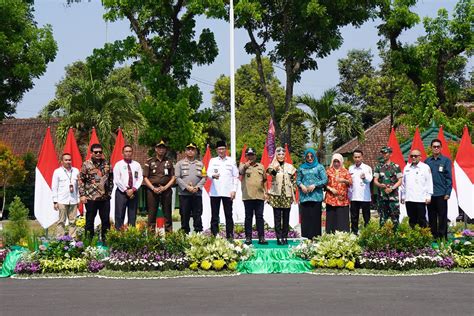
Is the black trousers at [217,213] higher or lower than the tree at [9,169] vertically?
lower

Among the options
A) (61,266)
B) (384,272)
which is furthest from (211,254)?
(384,272)

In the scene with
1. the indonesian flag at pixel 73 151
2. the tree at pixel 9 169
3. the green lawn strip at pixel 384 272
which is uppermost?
the tree at pixel 9 169

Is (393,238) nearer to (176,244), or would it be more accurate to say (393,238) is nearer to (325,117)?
(176,244)

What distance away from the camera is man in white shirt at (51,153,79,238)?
45.2 ft

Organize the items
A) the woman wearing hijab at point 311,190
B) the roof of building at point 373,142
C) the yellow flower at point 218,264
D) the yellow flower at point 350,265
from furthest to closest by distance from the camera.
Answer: the roof of building at point 373,142 < the woman wearing hijab at point 311,190 < the yellow flower at point 350,265 < the yellow flower at point 218,264

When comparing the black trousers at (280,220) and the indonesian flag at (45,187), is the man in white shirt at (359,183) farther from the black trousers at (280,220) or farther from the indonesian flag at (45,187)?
the indonesian flag at (45,187)

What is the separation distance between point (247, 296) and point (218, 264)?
208 cm

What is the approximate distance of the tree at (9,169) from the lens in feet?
126

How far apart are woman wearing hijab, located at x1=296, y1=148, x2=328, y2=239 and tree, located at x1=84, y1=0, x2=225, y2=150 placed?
51.7 ft

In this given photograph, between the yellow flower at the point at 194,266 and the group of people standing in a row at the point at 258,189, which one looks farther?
the group of people standing in a row at the point at 258,189

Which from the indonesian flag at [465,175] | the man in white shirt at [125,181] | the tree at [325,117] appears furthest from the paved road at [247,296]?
the tree at [325,117]

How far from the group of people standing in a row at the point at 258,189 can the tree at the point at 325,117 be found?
11.9 m

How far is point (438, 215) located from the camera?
546 inches

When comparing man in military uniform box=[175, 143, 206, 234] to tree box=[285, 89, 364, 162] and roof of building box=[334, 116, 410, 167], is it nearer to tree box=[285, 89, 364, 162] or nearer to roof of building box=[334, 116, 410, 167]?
tree box=[285, 89, 364, 162]
